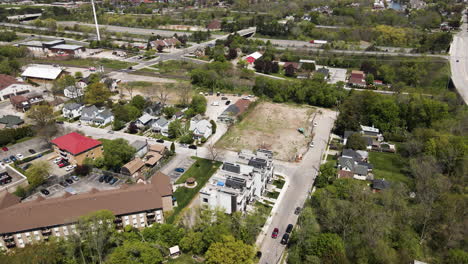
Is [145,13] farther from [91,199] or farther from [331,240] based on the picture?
[331,240]

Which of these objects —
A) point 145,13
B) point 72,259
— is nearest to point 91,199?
point 72,259

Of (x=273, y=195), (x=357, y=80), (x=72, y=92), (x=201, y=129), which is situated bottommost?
(x=273, y=195)

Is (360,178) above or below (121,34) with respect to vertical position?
below

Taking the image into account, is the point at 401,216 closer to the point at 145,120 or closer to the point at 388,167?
the point at 388,167

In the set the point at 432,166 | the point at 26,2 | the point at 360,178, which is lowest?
the point at 360,178

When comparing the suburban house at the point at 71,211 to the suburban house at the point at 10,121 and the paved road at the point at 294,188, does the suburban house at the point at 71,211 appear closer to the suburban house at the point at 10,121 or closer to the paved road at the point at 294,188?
the paved road at the point at 294,188

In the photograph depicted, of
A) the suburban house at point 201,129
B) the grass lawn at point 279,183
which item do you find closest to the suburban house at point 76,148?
the suburban house at point 201,129

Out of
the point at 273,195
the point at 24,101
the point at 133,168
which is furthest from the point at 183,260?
the point at 24,101

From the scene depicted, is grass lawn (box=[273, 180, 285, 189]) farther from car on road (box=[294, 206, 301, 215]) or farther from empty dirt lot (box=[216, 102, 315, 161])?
empty dirt lot (box=[216, 102, 315, 161])
